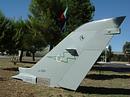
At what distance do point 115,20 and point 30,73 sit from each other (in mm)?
4698

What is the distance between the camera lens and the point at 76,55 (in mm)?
14062

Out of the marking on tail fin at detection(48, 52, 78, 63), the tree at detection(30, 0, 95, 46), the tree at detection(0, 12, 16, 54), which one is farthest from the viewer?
the tree at detection(30, 0, 95, 46)

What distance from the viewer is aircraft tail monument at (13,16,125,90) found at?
44.0 feet

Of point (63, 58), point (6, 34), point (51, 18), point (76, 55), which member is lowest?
point (63, 58)

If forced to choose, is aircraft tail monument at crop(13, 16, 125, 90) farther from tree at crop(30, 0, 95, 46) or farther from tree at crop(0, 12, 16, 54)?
tree at crop(30, 0, 95, 46)

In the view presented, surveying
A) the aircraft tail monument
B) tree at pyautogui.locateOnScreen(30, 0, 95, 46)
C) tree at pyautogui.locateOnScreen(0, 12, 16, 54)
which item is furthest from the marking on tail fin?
tree at pyautogui.locateOnScreen(30, 0, 95, 46)

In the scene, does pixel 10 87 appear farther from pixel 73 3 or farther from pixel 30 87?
pixel 73 3

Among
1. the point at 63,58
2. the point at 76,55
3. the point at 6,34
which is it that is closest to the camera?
the point at 76,55

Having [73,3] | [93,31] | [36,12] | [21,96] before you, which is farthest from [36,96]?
[73,3]

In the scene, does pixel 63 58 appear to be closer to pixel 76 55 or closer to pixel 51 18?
pixel 76 55

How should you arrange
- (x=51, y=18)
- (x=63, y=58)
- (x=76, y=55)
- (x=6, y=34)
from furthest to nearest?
(x=51, y=18) < (x=6, y=34) < (x=63, y=58) < (x=76, y=55)

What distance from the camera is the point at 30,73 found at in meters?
15.8

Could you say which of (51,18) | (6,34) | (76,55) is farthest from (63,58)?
(51,18)

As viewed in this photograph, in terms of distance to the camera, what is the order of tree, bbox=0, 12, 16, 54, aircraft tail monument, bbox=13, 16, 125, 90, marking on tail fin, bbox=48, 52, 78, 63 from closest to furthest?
aircraft tail monument, bbox=13, 16, 125, 90, marking on tail fin, bbox=48, 52, 78, 63, tree, bbox=0, 12, 16, 54
